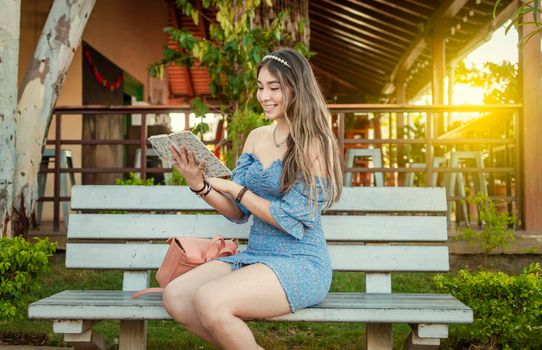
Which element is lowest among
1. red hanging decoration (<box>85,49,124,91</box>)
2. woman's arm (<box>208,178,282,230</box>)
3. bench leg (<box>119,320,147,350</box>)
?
bench leg (<box>119,320,147,350</box>)

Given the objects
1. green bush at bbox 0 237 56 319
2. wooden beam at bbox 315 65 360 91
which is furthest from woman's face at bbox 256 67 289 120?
wooden beam at bbox 315 65 360 91

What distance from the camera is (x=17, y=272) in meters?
3.38

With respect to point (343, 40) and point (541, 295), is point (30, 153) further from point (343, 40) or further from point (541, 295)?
point (343, 40)

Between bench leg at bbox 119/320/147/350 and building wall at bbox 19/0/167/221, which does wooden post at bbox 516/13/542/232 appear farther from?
building wall at bbox 19/0/167/221

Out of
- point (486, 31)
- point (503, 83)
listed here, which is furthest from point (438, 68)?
point (503, 83)

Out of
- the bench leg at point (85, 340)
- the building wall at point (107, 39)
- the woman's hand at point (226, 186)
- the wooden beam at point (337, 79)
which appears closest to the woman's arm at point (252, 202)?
the woman's hand at point (226, 186)

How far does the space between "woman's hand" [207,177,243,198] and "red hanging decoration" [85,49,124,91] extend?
682cm

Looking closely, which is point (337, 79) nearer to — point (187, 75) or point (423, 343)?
point (187, 75)

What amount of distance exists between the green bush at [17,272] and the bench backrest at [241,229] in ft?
0.86

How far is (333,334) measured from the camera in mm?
4086

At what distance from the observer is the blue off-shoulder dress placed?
2674 mm

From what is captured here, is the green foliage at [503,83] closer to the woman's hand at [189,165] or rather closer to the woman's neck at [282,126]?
the woman's neck at [282,126]

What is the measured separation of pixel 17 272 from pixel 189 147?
4.09 feet

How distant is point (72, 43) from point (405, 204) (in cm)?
230
